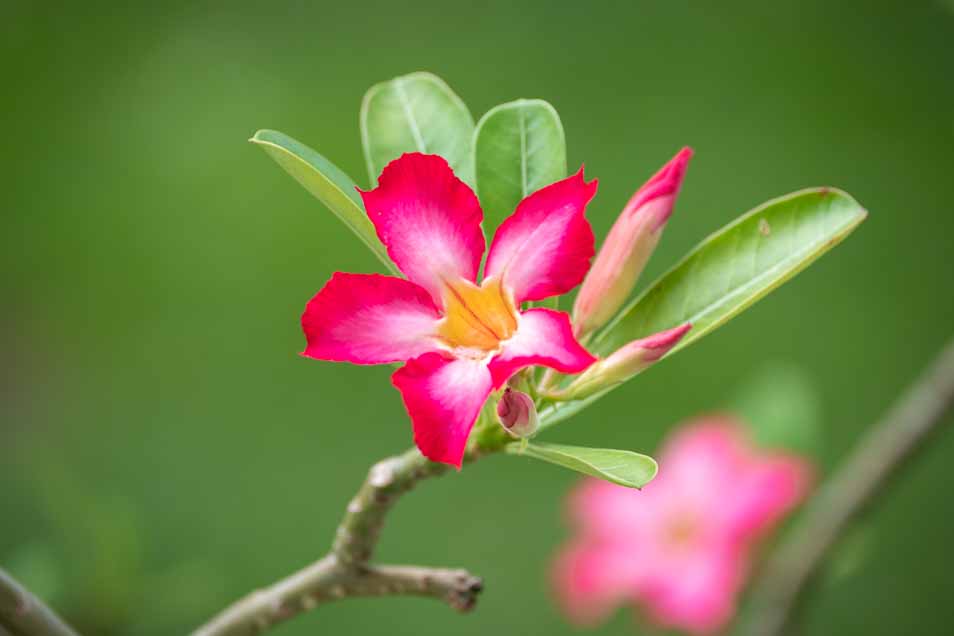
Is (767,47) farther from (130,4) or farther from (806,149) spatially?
(130,4)

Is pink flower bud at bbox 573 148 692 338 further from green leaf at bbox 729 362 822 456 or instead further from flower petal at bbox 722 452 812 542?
green leaf at bbox 729 362 822 456

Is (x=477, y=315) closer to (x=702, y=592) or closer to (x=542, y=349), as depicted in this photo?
(x=542, y=349)

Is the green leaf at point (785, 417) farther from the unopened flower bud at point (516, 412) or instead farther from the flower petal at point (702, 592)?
the unopened flower bud at point (516, 412)

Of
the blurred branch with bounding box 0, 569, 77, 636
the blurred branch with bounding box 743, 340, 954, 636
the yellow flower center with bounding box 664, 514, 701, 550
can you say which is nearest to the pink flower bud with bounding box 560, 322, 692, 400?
the blurred branch with bounding box 0, 569, 77, 636

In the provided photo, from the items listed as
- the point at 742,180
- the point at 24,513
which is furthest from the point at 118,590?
the point at 742,180

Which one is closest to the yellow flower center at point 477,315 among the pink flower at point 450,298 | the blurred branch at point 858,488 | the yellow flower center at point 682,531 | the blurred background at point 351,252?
the pink flower at point 450,298
